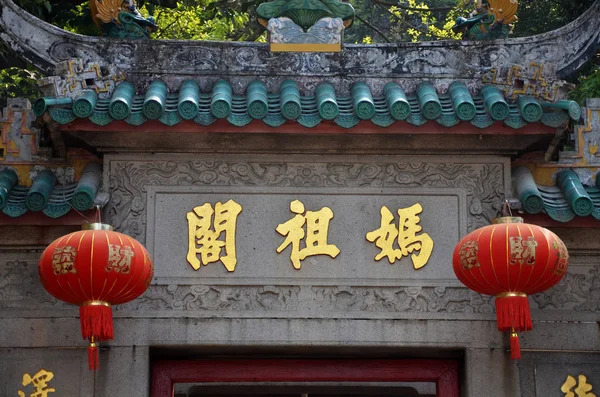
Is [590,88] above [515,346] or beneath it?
above

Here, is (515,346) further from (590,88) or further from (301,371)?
(590,88)

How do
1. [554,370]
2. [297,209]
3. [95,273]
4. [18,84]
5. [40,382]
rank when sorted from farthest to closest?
[18,84] < [297,209] < [554,370] < [40,382] < [95,273]

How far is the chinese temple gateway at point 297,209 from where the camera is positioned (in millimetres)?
9062

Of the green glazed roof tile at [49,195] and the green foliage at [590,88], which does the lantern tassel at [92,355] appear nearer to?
the green glazed roof tile at [49,195]

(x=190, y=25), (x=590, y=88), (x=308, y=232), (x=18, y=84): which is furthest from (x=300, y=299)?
(x=190, y=25)

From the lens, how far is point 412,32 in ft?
69.6

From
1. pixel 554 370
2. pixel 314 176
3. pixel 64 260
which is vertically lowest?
pixel 554 370

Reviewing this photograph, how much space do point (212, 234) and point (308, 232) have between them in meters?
0.75

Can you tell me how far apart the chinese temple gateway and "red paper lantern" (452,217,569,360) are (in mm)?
219

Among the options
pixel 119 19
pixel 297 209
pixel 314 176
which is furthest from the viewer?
pixel 119 19

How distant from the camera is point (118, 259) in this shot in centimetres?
830

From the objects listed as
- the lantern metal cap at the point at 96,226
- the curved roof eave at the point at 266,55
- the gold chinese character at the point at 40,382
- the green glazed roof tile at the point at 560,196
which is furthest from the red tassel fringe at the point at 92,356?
the green glazed roof tile at the point at 560,196

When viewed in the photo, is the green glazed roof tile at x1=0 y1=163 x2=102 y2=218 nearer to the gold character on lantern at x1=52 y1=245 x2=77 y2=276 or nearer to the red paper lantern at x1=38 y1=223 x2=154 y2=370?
the red paper lantern at x1=38 y1=223 x2=154 y2=370

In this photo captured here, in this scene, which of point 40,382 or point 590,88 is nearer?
point 40,382
